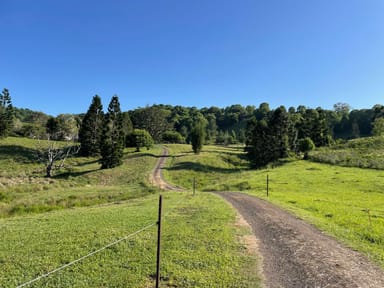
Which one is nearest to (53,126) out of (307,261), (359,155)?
(359,155)

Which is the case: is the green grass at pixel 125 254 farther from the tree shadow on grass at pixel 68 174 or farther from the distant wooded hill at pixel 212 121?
the distant wooded hill at pixel 212 121

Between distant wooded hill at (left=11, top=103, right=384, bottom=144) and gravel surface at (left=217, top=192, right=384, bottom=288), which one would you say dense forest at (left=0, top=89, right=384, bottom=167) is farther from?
gravel surface at (left=217, top=192, right=384, bottom=288)

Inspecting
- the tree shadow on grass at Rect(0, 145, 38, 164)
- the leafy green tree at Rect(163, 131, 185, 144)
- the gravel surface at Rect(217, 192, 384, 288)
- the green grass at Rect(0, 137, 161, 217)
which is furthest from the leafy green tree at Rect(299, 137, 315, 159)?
the leafy green tree at Rect(163, 131, 185, 144)

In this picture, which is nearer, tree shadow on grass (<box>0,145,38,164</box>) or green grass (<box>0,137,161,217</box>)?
green grass (<box>0,137,161,217</box>)

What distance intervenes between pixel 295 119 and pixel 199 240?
69.6 metres

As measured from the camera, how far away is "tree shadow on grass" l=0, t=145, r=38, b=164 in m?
50.6

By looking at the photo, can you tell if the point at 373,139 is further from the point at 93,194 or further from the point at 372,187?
the point at 93,194

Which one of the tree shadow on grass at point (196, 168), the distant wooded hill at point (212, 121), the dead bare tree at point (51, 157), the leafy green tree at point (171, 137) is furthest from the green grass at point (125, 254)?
the leafy green tree at point (171, 137)

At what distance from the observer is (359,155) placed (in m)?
49.9

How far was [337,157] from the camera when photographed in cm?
4859

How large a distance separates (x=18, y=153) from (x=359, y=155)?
70638mm

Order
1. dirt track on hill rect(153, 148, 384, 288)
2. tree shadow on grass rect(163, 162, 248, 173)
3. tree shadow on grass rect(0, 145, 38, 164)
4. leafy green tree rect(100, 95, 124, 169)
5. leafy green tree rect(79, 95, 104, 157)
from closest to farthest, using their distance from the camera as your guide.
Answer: dirt track on hill rect(153, 148, 384, 288), leafy green tree rect(100, 95, 124, 169), tree shadow on grass rect(0, 145, 38, 164), tree shadow on grass rect(163, 162, 248, 173), leafy green tree rect(79, 95, 104, 157)

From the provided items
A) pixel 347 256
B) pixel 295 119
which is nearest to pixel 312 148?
pixel 295 119

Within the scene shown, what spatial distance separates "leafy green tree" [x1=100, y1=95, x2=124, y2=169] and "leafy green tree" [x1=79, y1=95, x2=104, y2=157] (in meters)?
8.35
